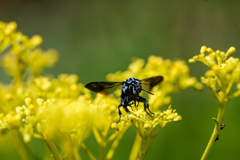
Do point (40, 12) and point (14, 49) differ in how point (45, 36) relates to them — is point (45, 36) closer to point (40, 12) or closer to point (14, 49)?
point (40, 12)

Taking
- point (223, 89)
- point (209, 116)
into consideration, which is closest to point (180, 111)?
point (209, 116)

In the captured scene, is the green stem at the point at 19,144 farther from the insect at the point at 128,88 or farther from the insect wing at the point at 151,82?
the insect wing at the point at 151,82

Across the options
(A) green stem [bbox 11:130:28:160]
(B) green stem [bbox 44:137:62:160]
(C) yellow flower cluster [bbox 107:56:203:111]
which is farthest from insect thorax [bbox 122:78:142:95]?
(A) green stem [bbox 11:130:28:160]

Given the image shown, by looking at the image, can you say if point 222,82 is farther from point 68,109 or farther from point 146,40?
point 146,40

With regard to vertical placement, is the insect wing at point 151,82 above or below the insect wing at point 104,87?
below

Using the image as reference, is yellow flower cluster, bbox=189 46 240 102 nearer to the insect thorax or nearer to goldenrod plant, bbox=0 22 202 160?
goldenrod plant, bbox=0 22 202 160

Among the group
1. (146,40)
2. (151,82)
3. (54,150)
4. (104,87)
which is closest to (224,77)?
(151,82)

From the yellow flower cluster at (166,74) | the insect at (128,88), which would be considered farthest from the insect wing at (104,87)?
the yellow flower cluster at (166,74)
